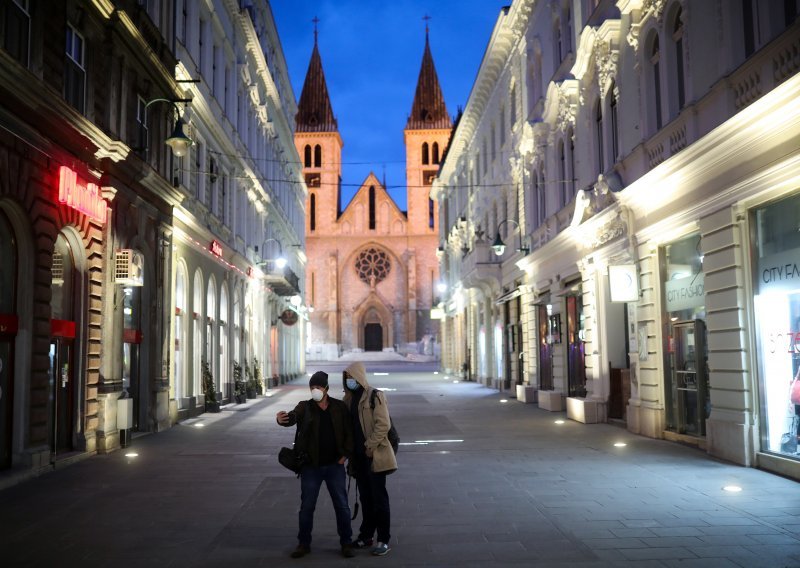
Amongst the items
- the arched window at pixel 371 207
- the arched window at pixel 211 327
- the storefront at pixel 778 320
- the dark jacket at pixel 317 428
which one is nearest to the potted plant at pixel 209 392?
the arched window at pixel 211 327

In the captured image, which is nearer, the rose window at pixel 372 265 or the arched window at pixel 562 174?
the arched window at pixel 562 174

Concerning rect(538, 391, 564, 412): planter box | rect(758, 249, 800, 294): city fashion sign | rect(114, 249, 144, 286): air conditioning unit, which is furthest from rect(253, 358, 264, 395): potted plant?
rect(758, 249, 800, 294): city fashion sign

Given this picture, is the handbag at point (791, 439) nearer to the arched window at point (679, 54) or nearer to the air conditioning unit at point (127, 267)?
the arched window at point (679, 54)

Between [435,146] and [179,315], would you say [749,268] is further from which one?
[435,146]

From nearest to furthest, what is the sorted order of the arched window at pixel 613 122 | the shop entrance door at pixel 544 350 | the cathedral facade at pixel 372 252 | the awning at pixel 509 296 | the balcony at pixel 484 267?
1. the arched window at pixel 613 122
2. the shop entrance door at pixel 544 350
3. the awning at pixel 509 296
4. the balcony at pixel 484 267
5. the cathedral facade at pixel 372 252

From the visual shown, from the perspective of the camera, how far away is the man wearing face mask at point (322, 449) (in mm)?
6551

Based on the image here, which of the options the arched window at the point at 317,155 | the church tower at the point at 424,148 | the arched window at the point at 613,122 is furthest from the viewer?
the arched window at the point at 317,155

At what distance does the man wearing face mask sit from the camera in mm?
6551

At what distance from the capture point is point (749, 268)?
35.9 feet

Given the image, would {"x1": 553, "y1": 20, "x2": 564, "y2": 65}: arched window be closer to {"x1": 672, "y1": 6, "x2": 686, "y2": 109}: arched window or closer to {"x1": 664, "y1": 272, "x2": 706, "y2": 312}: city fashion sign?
{"x1": 672, "y1": 6, "x2": 686, "y2": 109}: arched window

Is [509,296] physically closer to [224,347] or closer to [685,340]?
[224,347]

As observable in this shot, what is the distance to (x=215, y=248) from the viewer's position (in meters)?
22.5

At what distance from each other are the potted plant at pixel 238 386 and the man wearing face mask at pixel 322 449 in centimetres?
1905

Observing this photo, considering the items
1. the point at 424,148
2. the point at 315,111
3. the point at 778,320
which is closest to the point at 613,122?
the point at 778,320
